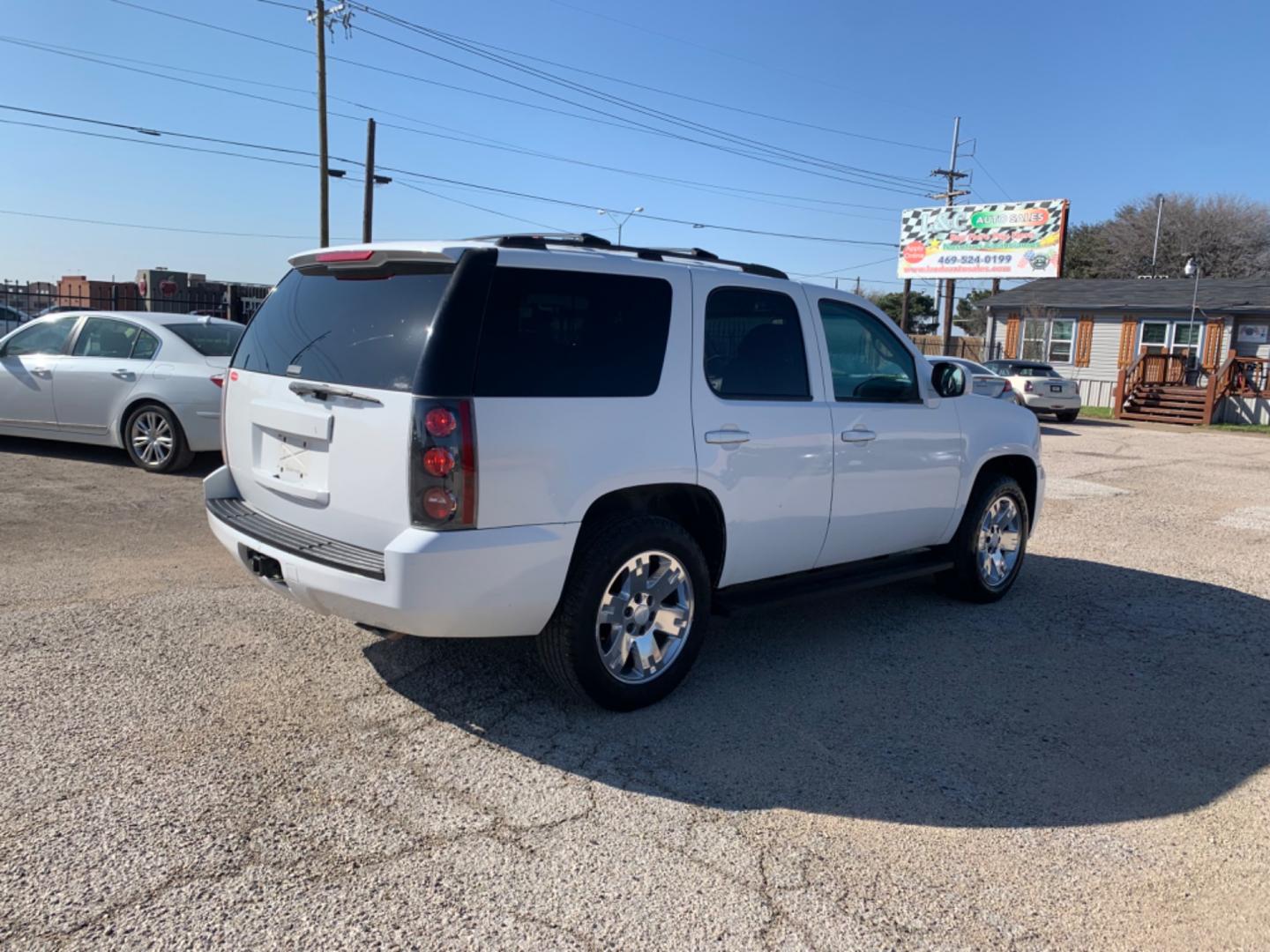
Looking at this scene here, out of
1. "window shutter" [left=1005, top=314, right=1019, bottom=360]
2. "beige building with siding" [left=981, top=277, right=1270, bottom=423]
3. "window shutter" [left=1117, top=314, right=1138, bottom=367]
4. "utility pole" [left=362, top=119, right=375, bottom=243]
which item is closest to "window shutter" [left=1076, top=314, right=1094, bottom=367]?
"beige building with siding" [left=981, top=277, right=1270, bottom=423]

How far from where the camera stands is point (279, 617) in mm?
5180

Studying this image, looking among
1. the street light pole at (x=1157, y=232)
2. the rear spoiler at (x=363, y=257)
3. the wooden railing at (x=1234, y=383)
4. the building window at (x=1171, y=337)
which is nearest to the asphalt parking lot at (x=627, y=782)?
the rear spoiler at (x=363, y=257)

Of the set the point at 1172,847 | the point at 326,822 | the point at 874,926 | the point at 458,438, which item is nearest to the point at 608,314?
the point at 458,438

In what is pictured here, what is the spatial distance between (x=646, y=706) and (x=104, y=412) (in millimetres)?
7275

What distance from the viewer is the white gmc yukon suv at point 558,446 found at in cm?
354

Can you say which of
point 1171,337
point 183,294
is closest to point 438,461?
point 183,294

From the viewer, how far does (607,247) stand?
→ 438 cm

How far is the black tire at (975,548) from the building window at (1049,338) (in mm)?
29546

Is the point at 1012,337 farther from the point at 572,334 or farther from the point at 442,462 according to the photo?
the point at 442,462

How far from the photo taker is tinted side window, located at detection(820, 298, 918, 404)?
5.07m

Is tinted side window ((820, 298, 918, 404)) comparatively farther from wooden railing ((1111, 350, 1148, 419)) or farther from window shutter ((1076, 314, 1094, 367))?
window shutter ((1076, 314, 1094, 367))

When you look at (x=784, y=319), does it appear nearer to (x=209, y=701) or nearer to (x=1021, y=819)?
(x=1021, y=819)

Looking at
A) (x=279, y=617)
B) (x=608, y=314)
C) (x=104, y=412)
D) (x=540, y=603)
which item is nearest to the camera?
(x=540, y=603)

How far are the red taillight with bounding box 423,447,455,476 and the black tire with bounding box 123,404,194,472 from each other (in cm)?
645
